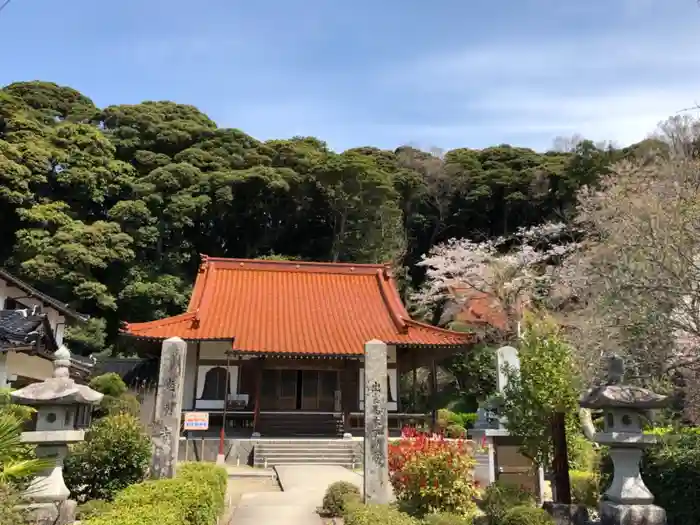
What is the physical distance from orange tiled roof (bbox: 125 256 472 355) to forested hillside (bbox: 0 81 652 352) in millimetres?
8994

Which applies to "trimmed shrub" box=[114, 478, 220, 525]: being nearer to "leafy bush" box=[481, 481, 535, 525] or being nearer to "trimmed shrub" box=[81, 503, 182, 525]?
"trimmed shrub" box=[81, 503, 182, 525]

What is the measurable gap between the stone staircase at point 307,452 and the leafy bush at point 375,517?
9.89 meters

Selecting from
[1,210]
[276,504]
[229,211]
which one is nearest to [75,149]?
[1,210]

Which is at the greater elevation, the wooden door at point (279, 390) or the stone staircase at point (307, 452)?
the wooden door at point (279, 390)

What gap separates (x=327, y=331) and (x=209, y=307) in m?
5.05

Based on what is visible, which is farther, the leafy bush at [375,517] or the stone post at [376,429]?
the stone post at [376,429]

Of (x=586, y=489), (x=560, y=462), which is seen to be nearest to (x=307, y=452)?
(x=586, y=489)

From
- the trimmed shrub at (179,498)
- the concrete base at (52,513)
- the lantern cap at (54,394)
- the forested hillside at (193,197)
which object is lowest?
the concrete base at (52,513)

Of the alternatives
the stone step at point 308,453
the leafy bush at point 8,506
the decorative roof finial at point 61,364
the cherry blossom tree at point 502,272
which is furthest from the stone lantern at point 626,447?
the cherry blossom tree at point 502,272

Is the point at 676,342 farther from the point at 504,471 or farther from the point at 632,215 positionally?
the point at 504,471

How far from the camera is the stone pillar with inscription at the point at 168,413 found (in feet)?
32.3

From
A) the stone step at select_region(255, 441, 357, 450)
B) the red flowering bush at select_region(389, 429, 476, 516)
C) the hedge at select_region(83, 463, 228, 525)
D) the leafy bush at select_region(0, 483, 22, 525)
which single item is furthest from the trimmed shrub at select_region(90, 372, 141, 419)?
the red flowering bush at select_region(389, 429, 476, 516)

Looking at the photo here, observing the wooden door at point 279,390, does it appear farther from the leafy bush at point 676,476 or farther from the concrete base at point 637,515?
the concrete base at point 637,515

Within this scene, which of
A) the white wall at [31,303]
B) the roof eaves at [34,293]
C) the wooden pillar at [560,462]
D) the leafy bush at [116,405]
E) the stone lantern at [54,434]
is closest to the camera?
the stone lantern at [54,434]
